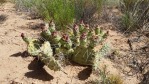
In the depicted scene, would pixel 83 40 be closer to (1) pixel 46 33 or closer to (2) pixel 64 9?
(1) pixel 46 33

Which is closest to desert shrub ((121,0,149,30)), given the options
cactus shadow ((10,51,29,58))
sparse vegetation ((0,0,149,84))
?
sparse vegetation ((0,0,149,84))

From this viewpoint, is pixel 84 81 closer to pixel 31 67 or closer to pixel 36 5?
pixel 31 67

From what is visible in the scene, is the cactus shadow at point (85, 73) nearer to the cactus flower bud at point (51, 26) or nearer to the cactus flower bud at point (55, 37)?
the cactus flower bud at point (55, 37)

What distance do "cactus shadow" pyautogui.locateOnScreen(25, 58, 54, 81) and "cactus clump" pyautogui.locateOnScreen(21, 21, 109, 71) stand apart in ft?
0.55

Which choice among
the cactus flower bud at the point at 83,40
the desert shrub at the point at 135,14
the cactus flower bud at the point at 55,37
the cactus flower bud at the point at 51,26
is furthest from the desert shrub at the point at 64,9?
the cactus flower bud at the point at 83,40

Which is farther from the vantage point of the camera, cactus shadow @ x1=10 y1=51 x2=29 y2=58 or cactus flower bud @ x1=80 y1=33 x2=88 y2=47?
cactus shadow @ x1=10 y1=51 x2=29 y2=58

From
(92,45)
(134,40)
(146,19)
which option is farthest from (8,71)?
(146,19)

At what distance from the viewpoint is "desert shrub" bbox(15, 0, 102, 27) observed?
5133mm

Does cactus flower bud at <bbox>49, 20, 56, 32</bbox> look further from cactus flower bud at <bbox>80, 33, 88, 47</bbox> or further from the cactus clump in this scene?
cactus flower bud at <bbox>80, 33, 88, 47</bbox>

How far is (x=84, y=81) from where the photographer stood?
161 inches

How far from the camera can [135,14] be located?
553 cm

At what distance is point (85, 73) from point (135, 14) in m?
1.82

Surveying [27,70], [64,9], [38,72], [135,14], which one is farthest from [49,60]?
[135,14]

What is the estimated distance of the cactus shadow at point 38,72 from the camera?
4.04m
